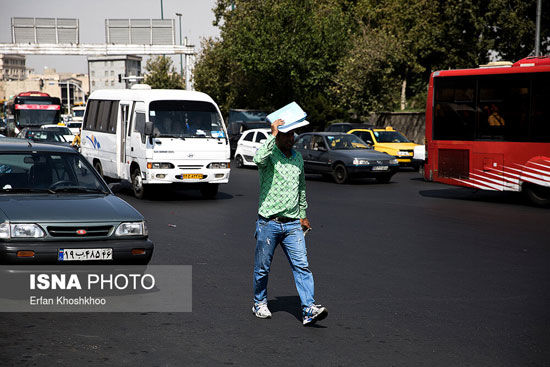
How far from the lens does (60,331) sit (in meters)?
6.20

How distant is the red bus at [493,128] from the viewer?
17078 millimetres

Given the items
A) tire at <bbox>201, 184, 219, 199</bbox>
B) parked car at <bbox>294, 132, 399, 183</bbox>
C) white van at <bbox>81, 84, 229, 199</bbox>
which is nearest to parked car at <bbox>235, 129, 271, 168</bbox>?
parked car at <bbox>294, 132, 399, 183</bbox>

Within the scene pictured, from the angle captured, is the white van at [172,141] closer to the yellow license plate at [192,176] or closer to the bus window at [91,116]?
the yellow license plate at [192,176]

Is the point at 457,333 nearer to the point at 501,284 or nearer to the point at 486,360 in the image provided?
the point at 486,360

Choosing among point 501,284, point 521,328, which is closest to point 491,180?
point 501,284

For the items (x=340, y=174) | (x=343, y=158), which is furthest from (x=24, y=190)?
(x=340, y=174)

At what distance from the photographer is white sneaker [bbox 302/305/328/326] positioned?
635 cm

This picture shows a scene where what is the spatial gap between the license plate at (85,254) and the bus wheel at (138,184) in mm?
11285

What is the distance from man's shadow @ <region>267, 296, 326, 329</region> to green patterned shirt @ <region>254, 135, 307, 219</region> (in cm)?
98

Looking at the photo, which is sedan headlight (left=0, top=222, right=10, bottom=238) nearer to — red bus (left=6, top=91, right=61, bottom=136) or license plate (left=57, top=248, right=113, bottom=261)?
license plate (left=57, top=248, right=113, bottom=261)

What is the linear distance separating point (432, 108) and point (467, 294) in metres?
12.5

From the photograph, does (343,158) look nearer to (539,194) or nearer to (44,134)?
(539,194)

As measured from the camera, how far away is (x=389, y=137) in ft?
97.5

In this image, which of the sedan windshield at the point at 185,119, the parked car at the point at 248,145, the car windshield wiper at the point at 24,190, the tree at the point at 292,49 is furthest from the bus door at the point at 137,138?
the tree at the point at 292,49
